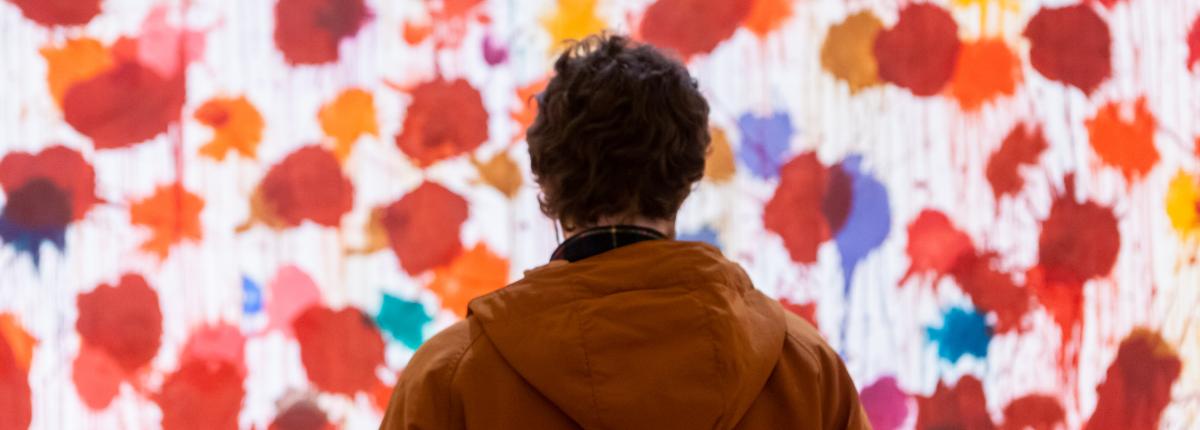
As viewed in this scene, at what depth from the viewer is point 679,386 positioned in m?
0.97

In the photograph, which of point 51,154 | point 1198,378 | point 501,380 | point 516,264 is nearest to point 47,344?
point 51,154

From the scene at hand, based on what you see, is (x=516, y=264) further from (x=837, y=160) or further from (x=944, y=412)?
(x=944, y=412)

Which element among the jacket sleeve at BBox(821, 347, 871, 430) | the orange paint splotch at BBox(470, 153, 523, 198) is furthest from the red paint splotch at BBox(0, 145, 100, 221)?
the jacket sleeve at BBox(821, 347, 871, 430)

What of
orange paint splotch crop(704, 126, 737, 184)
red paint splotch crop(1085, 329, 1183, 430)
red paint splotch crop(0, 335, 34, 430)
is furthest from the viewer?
red paint splotch crop(1085, 329, 1183, 430)

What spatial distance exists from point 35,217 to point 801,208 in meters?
1.14

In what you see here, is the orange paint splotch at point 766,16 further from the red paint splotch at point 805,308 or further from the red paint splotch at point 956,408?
the red paint splotch at point 956,408

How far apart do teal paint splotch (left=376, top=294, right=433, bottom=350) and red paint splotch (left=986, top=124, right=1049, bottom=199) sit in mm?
932

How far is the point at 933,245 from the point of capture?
188cm

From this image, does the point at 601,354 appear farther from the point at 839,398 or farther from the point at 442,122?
the point at 442,122

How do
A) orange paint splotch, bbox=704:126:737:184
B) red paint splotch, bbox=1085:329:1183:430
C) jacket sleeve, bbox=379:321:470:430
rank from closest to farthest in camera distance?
jacket sleeve, bbox=379:321:470:430 < orange paint splotch, bbox=704:126:737:184 < red paint splotch, bbox=1085:329:1183:430

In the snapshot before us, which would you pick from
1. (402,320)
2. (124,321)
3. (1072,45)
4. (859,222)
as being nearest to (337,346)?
(402,320)

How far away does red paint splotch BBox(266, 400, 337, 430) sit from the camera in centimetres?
175

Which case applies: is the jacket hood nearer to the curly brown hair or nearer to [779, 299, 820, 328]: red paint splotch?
the curly brown hair

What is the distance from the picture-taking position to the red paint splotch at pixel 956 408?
6.15 feet
